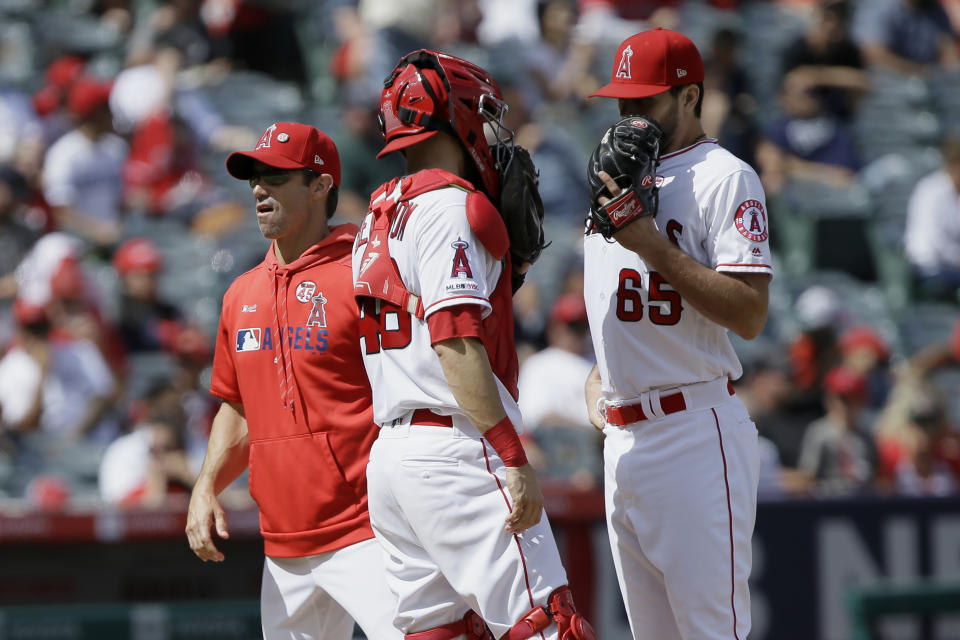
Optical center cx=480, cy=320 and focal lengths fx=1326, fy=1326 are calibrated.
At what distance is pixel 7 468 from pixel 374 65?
409 cm

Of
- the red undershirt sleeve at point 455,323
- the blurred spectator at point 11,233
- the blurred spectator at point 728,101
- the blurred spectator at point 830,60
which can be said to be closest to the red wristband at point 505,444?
the red undershirt sleeve at point 455,323

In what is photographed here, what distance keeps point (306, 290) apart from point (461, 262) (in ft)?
2.96

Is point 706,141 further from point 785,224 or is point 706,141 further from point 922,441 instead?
point 785,224

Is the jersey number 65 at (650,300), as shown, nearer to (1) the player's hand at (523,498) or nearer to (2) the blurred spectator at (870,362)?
(1) the player's hand at (523,498)

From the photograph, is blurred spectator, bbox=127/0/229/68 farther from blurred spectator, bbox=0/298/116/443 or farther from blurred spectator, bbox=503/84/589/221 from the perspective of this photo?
blurred spectator, bbox=0/298/116/443

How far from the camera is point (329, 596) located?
13.9ft

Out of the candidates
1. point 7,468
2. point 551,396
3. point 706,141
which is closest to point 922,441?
point 551,396

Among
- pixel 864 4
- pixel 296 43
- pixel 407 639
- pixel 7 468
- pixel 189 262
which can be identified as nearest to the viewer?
pixel 407 639

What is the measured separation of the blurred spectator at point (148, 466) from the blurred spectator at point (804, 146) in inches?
210

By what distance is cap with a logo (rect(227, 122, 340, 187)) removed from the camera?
4.20m

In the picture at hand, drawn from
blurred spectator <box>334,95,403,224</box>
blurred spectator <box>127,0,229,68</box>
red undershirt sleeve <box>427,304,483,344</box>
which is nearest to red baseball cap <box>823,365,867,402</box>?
blurred spectator <box>334,95,403,224</box>

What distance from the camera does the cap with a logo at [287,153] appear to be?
13.8 feet

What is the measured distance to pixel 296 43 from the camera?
1098 cm

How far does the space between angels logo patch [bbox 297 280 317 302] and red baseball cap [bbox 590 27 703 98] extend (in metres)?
1.09
